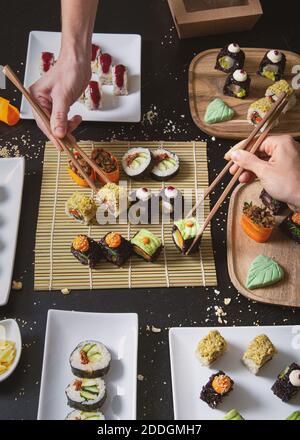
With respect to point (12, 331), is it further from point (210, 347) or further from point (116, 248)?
point (210, 347)

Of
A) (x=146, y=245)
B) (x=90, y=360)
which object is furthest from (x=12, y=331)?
(x=146, y=245)

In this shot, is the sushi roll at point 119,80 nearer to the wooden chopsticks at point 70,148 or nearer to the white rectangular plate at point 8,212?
the wooden chopsticks at point 70,148

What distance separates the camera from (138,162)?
97.6 inches

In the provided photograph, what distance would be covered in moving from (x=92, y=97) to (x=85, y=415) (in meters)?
1.52

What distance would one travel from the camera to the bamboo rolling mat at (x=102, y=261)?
2.25 m

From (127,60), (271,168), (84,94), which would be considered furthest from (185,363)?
(127,60)

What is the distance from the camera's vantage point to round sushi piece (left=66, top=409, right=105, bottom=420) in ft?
6.34

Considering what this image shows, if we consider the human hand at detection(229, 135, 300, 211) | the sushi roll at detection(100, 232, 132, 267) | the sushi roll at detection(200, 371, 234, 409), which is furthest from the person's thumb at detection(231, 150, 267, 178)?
the sushi roll at detection(200, 371, 234, 409)

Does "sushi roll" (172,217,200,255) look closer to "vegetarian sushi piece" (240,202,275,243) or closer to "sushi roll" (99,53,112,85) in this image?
"vegetarian sushi piece" (240,202,275,243)

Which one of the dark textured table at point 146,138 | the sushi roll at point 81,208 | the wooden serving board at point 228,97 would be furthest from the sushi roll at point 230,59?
the sushi roll at point 81,208

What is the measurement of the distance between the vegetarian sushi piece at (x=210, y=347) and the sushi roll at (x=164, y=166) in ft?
2.68

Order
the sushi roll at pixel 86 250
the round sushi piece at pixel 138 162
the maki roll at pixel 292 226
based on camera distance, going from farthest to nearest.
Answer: the round sushi piece at pixel 138 162, the maki roll at pixel 292 226, the sushi roll at pixel 86 250

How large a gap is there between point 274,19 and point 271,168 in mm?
1445
